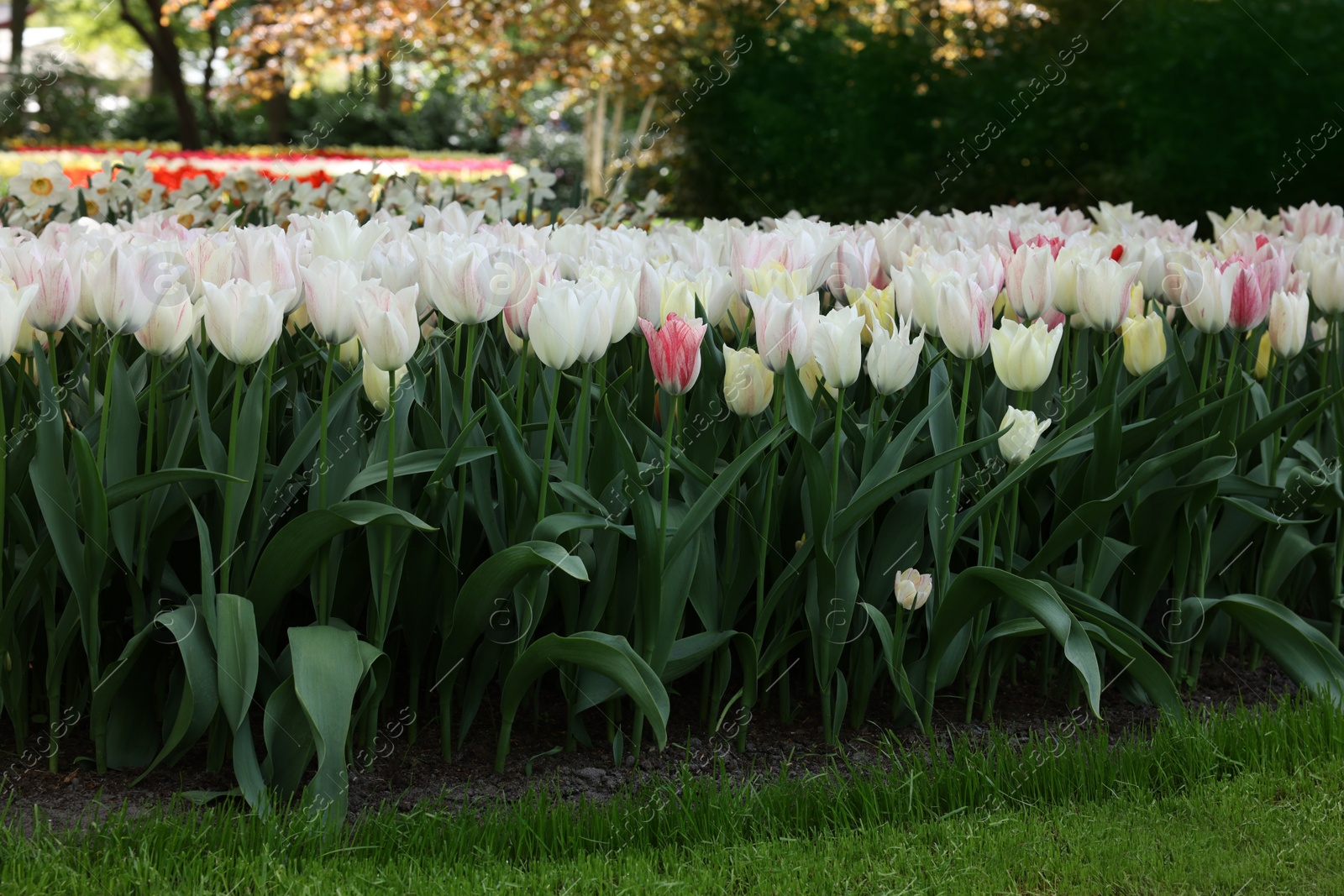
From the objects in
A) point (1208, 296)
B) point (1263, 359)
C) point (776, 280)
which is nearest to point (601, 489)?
point (776, 280)

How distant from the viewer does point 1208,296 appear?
2.75 m

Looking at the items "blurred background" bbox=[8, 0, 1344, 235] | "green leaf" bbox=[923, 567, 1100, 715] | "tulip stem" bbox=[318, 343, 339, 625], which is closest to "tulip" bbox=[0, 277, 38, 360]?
"tulip stem" bbox=[318, 343, 339, 625]

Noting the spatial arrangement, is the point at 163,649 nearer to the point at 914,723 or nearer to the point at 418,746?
the point at 418,746

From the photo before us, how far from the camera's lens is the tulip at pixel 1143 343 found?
109 inches

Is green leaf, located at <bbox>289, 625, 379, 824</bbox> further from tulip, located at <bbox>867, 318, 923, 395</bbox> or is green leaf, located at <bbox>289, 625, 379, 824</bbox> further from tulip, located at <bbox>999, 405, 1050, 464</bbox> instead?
tulip, located at <bbox>999, 405, 1050, 464</bbox>

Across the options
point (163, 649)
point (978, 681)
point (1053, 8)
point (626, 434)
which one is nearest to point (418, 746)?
point (163, 649)

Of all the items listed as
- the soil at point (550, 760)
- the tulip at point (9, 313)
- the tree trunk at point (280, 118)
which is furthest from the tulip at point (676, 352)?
the tree trunk at point (280, 118)

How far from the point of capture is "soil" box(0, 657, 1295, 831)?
7.66 feet

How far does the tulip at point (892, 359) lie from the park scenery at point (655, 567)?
0.01 meters

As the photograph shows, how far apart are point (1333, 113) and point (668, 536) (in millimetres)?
8745

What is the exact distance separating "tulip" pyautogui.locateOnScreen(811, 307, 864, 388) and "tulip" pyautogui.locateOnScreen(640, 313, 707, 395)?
23 centimetres

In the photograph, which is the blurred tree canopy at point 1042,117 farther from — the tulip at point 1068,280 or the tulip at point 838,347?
the tulip at point 838,347

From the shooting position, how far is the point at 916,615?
2.71 meters

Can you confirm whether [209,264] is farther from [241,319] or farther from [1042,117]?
[1042,117]
